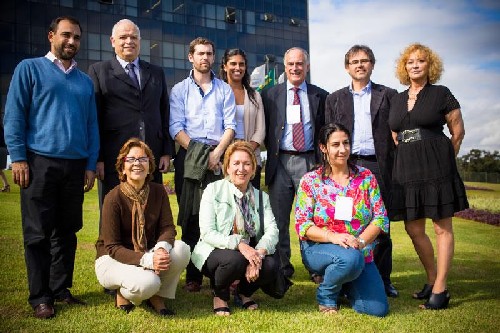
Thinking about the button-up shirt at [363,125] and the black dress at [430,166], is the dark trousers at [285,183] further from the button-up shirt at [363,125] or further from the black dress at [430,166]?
the black dress at [430,166]

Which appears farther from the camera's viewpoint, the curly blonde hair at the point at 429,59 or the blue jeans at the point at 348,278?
the curly blonde hair at the point at 429,59

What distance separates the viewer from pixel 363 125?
16.7 ft

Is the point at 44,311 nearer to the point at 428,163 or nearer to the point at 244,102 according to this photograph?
the point at 244,102

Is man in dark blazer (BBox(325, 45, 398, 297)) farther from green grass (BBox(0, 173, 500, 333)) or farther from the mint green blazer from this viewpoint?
the mint green blazer

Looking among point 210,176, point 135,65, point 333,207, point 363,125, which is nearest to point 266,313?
point 333,207

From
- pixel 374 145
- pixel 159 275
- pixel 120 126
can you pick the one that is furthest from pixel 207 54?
pixel 159 275

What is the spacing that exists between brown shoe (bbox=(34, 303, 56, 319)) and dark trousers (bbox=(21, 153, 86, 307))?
2.1 inches

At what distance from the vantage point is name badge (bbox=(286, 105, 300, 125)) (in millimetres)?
5434

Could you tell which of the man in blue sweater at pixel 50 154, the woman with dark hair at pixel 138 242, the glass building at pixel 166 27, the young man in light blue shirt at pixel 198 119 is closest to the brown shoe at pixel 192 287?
the young man in light blue shirt at pixel 198 119

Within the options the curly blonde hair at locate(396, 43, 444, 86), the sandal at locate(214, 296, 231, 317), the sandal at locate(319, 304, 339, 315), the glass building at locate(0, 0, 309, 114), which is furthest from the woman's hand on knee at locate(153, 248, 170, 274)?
the glass building at locate(0, 0, 309, 114)

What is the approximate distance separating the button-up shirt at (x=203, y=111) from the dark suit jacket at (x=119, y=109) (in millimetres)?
295

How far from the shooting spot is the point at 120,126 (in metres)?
4.61

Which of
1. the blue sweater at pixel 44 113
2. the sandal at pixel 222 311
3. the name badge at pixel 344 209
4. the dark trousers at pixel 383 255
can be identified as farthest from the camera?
the dark trousers at pixel 383 255

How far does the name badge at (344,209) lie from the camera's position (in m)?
4.27
